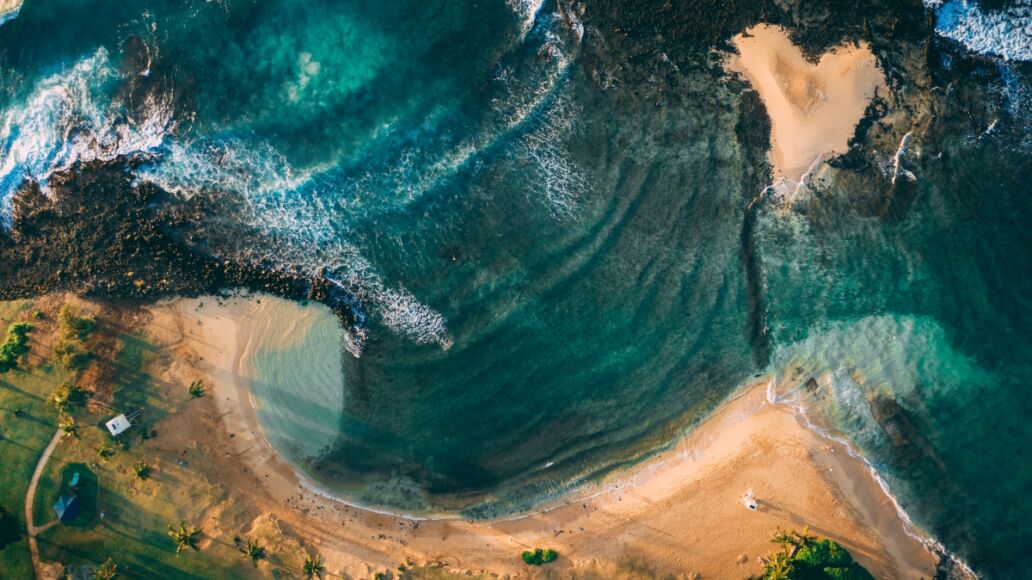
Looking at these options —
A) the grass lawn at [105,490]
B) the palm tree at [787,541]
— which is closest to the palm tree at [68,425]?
the grass lawn at [105,490]

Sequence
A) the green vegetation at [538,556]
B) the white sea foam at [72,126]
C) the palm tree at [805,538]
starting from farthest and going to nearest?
the white sea foam at [72,126]
the green vegetation at [538,556]
the palm tree at [805,538]

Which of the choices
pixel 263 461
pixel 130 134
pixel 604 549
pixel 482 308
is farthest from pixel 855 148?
pixel 130 134

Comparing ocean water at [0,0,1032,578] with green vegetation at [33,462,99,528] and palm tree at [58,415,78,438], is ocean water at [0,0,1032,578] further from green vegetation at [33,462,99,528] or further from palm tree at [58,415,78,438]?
green vegetation at [33,462,99,528]

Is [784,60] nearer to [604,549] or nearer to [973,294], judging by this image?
[973,294]

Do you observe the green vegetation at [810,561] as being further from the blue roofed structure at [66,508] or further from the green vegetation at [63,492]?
the blue roofed structure at [66,508]

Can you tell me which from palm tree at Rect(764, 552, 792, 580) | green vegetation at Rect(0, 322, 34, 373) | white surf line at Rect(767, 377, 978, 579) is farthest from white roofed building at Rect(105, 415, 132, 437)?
white surf line at Rect(767, 377, 978, 579)

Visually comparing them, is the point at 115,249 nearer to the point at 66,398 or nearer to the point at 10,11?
the point at 66,398
